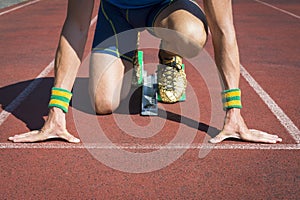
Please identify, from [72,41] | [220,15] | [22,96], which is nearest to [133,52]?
[72,41]

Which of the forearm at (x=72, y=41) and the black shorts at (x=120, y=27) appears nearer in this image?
the forearm at (x=72, y=41)

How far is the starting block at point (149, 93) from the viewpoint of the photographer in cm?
419

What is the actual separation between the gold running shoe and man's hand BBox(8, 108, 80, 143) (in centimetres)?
112

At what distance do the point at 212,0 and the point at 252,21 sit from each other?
21.9 feet

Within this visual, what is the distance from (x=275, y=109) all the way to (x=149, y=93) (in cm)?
104

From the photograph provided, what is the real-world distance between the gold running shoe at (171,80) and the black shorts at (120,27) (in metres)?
0.30

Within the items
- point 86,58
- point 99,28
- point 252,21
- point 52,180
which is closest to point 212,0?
point 99,28

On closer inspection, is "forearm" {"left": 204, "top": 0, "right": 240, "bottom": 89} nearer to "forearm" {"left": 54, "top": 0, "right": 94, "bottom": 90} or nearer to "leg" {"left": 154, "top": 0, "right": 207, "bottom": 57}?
"leg" {"left": 154, "top": 0, "right": 207, "bottom": 57}

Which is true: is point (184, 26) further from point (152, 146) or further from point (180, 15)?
point (152, 146)

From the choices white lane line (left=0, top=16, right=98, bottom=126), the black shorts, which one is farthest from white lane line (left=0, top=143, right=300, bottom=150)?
the black shorts

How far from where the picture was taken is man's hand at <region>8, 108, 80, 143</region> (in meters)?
3.51

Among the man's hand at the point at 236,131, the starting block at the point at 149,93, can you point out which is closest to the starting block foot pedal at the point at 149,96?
the starting block at the point at 149,93

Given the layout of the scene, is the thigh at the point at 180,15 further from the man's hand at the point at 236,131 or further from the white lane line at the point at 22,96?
the white lane line at the point at 22,96

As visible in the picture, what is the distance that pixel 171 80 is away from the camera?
4.41 m
